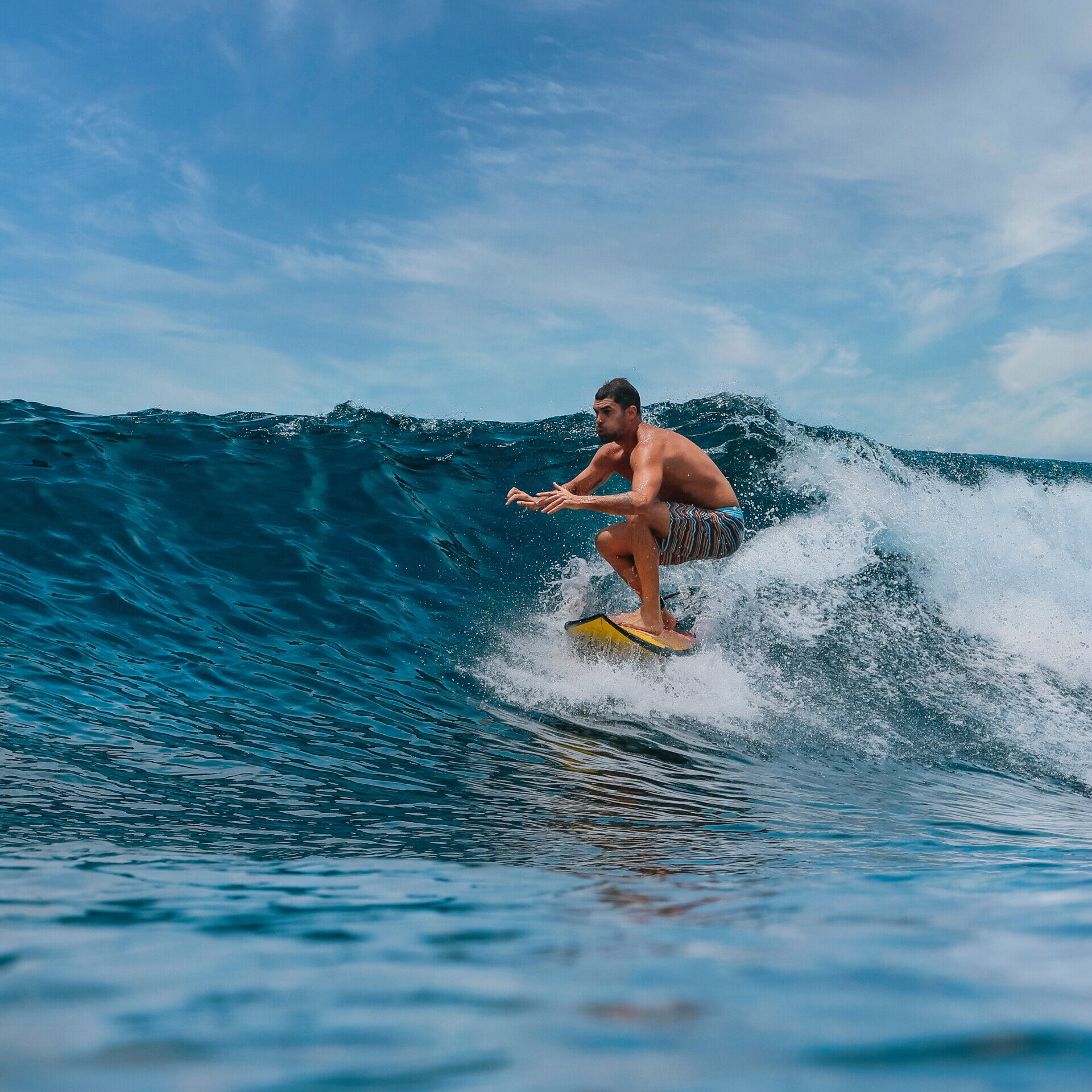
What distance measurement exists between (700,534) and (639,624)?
94cm

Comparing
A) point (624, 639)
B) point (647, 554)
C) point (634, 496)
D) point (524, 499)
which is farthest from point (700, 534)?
point (524, 499)

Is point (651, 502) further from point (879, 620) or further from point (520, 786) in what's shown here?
point (879, 620)

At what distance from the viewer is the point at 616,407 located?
583 centimetres

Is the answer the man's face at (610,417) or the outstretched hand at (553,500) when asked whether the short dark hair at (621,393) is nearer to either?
the man's face at (610,417)

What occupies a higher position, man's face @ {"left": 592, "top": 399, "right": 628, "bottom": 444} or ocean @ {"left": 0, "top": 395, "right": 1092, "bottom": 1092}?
man's face @ {"left": 592, "top": 399, "right": 628, "bottom": 444}

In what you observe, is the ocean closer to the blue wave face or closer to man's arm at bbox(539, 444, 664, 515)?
the blue wave face

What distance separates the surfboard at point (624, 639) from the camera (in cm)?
559

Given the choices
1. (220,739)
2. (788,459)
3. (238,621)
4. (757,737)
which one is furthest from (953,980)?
(788,459)

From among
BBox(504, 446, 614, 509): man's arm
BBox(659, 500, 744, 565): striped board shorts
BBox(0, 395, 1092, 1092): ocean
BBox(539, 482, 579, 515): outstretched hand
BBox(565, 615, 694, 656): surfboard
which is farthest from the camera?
BBox(504, 446, 614, 509): man's arm

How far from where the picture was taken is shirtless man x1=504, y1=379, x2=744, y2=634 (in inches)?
226

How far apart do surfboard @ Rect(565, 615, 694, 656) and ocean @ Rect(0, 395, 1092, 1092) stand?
165 millimetres

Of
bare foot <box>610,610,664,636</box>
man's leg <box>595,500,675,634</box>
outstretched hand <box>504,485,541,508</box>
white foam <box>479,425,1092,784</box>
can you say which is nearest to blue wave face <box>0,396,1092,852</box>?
white foam <box>479,425,1092,784</box>

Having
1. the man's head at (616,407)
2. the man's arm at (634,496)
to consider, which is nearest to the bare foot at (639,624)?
the man's arm at (634,496)

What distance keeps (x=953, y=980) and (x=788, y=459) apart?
10.9m
